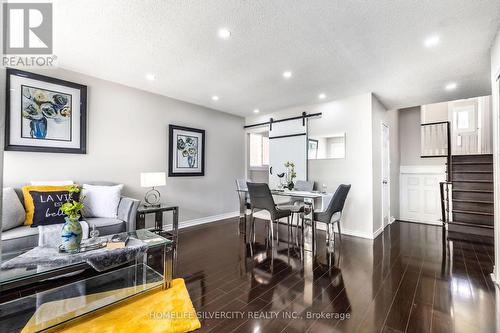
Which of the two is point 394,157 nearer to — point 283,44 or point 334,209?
point 334,209

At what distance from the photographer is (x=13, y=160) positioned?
9.60ft

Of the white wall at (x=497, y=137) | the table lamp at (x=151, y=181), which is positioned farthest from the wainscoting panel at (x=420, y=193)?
the table lamp at (x=151, y=181)

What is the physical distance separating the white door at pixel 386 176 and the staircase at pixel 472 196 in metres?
1.04

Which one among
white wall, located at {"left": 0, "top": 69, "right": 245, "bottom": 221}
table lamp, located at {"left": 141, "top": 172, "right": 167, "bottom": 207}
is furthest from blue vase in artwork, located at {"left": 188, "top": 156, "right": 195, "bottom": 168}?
table lamp, located at {"left": 141, "top": 172, "right": 167, "bottom": 207}

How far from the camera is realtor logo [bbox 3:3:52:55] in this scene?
2.07m

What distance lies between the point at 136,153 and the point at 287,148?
10.1ft

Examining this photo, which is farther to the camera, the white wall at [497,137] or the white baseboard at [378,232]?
the white baseboard at [378,232]

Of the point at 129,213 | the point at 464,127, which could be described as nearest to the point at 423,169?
the point at 464,127

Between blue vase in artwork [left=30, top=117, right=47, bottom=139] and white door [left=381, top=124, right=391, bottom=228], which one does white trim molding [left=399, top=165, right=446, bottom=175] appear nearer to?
white door [left=381, top=124, right=391, bottom=228]

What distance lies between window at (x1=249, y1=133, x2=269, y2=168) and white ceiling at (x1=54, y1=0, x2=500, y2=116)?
2.48m

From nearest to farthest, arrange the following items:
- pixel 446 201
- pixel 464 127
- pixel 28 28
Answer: pixel 28 28 < pixel 446 201 < pixel 464 127

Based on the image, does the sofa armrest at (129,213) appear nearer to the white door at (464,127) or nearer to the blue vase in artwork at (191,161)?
the blue vase in artwork at (191,161)

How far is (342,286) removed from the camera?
2.36 metres

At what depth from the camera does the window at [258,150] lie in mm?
6427
